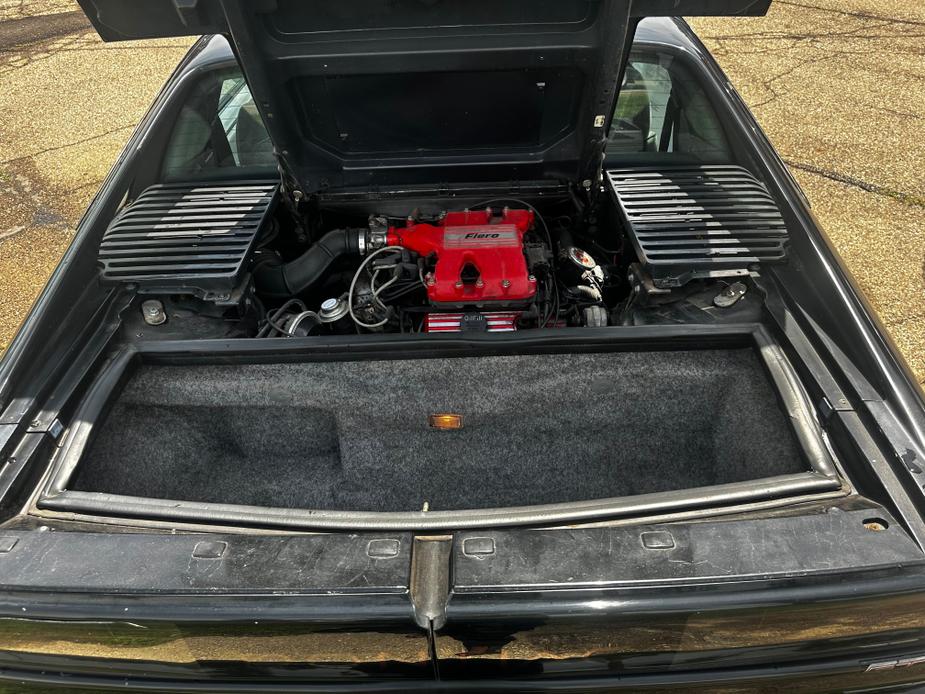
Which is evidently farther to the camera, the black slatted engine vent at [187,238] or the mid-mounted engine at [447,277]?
the mid-mounted engine at [447,277]

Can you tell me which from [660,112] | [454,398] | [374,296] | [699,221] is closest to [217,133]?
[374,296]

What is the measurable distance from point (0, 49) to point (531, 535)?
806 cm

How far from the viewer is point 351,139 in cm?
179

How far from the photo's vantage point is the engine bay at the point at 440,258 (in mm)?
1702

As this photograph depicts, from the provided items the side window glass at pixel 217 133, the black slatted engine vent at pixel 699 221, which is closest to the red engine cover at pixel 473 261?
the black slatted engine vent at pixel 699 221

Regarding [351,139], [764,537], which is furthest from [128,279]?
[764,537]

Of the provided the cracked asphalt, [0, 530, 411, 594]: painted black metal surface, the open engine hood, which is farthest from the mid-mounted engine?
the cracked asphalt

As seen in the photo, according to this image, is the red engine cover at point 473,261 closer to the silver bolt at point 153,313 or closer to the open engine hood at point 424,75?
the open engine hood at point 424,75

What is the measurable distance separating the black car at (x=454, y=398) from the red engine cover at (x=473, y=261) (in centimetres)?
1

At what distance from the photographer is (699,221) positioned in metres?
1.75

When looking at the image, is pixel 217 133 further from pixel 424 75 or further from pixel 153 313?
pixel 424 75

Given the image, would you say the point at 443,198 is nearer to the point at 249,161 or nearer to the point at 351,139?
the point at 351,139

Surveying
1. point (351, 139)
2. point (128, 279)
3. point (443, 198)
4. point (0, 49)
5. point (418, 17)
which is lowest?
point (0, 49)

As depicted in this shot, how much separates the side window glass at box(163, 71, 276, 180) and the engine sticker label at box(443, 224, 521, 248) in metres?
0.88
